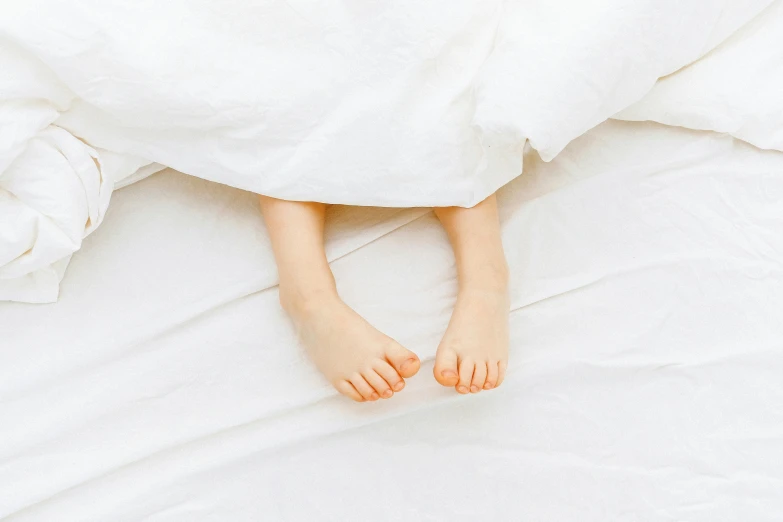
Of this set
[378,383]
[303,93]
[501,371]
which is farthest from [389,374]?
[303,93]

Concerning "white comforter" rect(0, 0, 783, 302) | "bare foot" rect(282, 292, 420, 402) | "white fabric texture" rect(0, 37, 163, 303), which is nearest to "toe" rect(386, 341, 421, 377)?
"bare foot" rect(282, 292, 420, 402)

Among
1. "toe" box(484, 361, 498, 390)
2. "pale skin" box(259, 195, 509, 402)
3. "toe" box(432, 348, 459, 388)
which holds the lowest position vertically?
"toe" box(484, 361, 498, 390)

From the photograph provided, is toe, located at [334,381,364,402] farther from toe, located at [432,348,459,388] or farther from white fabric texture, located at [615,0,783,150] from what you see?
white fabric texture, located at [615,0,783,150]

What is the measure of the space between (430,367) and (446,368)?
6 cm

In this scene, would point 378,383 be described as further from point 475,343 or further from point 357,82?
point 357,82

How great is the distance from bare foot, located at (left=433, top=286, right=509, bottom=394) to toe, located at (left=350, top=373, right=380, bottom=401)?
7cm

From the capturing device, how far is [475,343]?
0.77 m

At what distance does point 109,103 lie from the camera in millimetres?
771

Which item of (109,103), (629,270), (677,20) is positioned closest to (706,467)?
(629,270)

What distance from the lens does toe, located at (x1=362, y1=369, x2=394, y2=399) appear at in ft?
2.47

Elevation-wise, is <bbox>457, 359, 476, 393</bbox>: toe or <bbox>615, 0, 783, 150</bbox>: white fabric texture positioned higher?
<bbox>615, 0, 783, 150</bbox>: white fabric texture

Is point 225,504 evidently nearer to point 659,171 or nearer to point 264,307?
point 264,307

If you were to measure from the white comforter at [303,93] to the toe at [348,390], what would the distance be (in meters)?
0.20

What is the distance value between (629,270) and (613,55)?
0.23 metres
